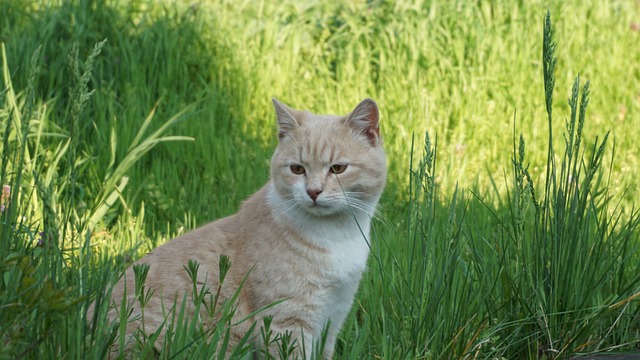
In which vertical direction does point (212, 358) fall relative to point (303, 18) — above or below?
below

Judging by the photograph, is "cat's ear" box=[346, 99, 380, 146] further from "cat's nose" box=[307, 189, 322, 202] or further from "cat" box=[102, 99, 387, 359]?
"cat's nose" box=[307, 189, 322, 202]

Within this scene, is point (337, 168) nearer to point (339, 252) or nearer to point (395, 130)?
point (339, 252)

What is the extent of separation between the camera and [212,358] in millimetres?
2408

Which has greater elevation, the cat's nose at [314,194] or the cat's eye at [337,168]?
the cat's eye at [337,168]

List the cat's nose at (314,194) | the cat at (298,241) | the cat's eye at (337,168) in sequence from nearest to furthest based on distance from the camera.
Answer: the cat at (298,241)
the cat's nose at (314,194)
the cat's eye at (337,168)

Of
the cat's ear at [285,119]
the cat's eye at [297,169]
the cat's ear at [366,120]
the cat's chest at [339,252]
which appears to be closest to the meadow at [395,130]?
the cat's chest at [339,252]

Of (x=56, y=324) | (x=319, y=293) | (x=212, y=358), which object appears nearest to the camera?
(x=56, y=324)

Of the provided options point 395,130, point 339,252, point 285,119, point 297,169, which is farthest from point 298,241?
point 395,130

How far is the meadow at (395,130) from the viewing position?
275 centimetres

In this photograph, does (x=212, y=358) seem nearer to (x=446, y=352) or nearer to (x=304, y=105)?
(x=446, y=352)

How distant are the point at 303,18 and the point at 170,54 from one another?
128cm

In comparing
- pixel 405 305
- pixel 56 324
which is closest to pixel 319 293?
pixel 405 305


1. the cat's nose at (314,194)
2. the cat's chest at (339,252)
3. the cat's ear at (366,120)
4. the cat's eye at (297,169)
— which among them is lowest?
the cat's chest at (339,252)

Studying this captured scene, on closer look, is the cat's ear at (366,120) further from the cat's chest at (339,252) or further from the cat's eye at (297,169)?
the cat's chest at (339,252)
